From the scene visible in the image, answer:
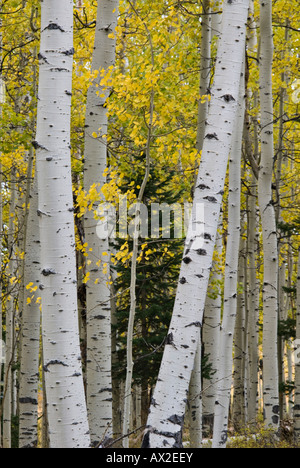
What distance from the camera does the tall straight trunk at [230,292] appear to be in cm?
510

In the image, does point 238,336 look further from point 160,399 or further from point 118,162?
point 160,399

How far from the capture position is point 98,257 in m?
4.41

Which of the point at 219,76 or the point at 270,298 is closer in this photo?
the point at 219,76

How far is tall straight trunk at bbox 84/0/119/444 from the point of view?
4.34 meters

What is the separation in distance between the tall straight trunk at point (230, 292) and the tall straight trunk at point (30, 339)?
1972mm

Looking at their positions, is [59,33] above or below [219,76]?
above

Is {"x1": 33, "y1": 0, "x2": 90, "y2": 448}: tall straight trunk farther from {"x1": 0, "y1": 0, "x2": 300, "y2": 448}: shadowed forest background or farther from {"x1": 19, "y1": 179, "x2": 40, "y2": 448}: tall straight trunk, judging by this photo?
{"x1": 19, "y1": 179, "x2": 40, "y2": 448}: tall straight trunk

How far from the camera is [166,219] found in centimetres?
815

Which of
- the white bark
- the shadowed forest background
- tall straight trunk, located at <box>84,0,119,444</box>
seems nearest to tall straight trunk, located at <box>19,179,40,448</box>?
the shadowed forest background

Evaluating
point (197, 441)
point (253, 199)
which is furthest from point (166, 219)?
point (197, 441)

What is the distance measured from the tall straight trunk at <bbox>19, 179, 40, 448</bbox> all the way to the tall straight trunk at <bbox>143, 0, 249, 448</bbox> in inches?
105

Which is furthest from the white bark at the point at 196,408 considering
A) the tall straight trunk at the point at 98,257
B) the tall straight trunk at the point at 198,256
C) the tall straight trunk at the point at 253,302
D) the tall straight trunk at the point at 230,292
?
the tall straight trunk at the point at 253,302

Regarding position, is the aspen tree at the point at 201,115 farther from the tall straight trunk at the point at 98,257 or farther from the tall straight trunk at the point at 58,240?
the tall straight trunk at the point at 58,240

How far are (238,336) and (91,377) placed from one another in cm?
709
